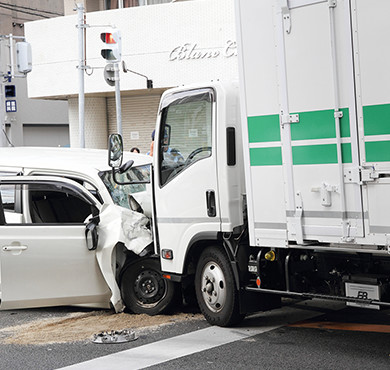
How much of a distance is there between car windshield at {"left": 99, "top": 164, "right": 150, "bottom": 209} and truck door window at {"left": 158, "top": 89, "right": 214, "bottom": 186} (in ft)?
2.87

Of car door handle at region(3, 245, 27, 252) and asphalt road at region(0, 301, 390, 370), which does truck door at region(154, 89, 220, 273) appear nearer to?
asphalt road at region(0, 301, 390, 370)

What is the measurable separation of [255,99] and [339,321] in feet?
8.50

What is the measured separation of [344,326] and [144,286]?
7.31 ft

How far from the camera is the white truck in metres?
6.01

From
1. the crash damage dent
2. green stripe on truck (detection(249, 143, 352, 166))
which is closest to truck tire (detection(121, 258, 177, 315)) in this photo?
the crash damage dent

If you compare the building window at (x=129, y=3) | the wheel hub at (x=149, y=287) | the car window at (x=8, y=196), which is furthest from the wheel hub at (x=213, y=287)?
the building window at (x=129, y=3)

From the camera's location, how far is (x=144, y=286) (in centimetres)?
845

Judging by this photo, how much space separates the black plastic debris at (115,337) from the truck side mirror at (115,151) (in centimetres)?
185

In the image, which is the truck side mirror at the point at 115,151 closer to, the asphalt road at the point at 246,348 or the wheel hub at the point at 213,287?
the wheel hub at the point at 213,287

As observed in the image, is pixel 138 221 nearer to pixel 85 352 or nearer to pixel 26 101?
pixel 85 352

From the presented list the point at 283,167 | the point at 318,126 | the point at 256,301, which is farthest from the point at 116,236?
the point at 318,126

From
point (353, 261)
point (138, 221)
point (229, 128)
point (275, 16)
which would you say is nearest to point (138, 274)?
point (138, 221)

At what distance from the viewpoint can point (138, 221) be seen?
8453 millimetres

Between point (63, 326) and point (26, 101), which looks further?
point (26, 101)
